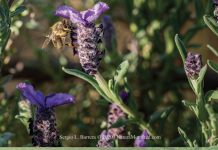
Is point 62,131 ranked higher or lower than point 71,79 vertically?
lower

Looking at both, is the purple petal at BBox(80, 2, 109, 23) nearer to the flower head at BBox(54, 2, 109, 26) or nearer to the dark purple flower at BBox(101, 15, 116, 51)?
the flower head at BBox(54, 2, 109, 26)

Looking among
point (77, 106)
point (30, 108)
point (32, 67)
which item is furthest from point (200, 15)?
point (32, 67)

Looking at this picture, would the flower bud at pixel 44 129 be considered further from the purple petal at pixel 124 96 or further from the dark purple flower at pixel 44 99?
the purple petal at pixel 124 96

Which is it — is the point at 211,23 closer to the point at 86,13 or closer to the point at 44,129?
the point at 86,13

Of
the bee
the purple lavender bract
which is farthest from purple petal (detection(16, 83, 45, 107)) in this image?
the purple lavender bract

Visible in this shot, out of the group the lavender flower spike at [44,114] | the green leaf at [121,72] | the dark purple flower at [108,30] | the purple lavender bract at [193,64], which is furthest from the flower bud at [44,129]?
the dark purple flower at [108,30]

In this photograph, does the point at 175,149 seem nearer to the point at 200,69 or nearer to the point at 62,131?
the point at 200,69
